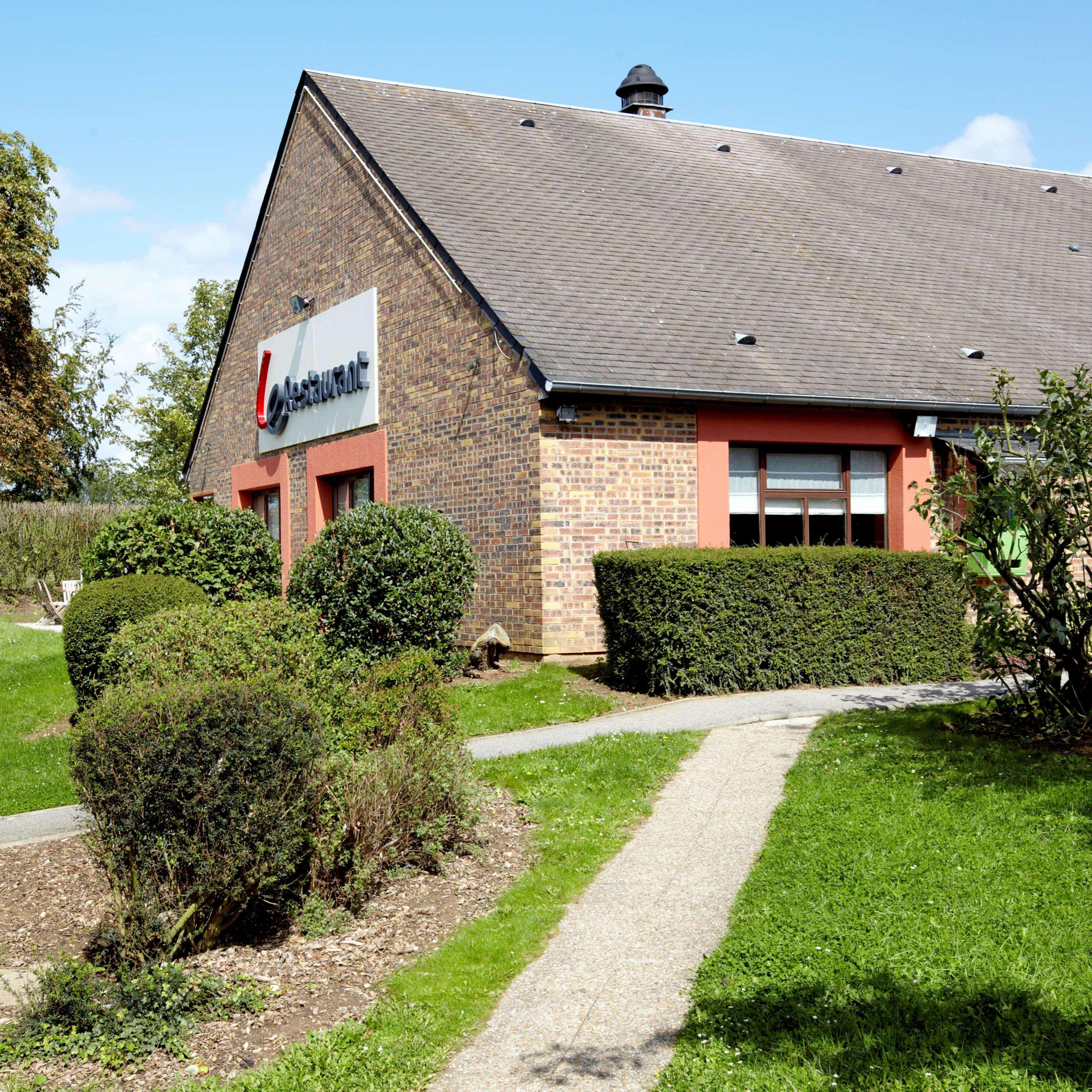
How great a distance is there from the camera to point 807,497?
594 inches

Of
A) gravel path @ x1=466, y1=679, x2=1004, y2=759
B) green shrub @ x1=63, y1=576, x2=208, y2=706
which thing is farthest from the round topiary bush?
gravel path @ x1=466, y1=679, x2=1004, y2=759

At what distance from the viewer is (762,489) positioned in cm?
1481

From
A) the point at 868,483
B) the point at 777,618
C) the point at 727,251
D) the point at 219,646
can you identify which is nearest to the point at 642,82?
the point at 727,251

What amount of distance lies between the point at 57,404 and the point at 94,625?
2957cm

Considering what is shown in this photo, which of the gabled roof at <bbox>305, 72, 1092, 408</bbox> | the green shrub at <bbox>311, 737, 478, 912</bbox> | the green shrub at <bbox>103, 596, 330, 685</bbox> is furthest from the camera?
the gabled roof at <bbox>305, 72, 1092, 408</bbox>

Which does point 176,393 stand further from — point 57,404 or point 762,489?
point 762,489

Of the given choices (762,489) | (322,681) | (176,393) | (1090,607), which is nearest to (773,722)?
(1090,607)

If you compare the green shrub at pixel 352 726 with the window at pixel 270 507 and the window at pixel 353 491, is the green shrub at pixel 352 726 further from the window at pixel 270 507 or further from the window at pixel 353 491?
the window at pixel 270 507

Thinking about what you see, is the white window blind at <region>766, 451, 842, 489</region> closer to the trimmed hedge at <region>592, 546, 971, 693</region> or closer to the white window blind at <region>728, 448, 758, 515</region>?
the white window blind at <region>728, 448, 758, 515</region>

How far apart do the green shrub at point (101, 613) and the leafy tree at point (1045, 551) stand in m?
7.19

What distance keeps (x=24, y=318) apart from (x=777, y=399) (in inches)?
1144

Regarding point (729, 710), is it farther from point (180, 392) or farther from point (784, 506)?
point (180, 392)

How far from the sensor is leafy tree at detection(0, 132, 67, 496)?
33.8 meters

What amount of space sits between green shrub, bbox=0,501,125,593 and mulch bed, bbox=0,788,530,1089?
2423 centimetres
